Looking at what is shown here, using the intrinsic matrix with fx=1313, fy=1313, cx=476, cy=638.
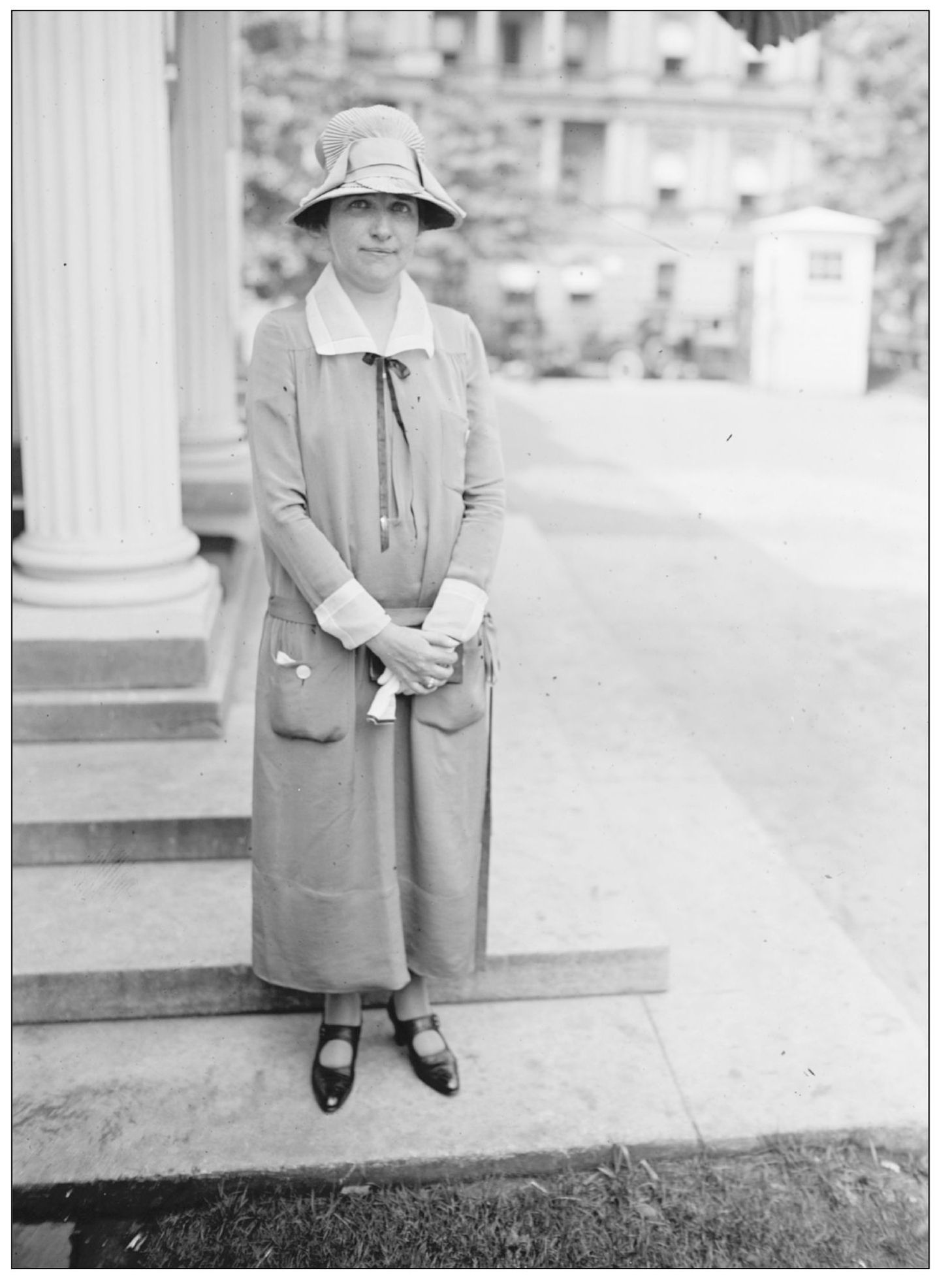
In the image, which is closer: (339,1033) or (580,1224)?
(580,1224)

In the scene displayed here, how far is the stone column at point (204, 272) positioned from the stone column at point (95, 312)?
8.42 feet

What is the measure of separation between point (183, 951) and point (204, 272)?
4.74m

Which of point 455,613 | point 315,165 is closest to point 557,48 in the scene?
point 315,165

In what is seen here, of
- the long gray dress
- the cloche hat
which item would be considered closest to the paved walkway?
the long gray dress

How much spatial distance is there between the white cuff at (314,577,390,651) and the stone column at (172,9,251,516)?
4.51 m

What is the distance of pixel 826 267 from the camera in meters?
14.4

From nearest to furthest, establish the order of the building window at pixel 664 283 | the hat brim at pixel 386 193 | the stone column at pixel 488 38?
the hat brim at pixel 386 193, the stone column at pixel 488 38, the building window at pixel 664 283

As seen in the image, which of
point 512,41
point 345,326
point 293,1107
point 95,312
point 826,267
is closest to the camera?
point 345,326

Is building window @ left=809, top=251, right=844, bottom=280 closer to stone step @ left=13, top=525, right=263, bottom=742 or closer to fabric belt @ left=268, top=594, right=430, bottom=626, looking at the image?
stone step @ left=13, top=525, right=263, bottom=742

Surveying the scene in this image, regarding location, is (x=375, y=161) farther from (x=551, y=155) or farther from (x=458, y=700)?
(x=551, y=155)

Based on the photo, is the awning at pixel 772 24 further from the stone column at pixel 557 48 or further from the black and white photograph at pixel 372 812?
the stone column at pixel 557 48

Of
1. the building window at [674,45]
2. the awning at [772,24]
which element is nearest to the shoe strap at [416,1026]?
the awning at [772,24]

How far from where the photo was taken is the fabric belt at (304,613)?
2.79 metres

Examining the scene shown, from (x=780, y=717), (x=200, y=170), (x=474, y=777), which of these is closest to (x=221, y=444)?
(x=200, y=170)
